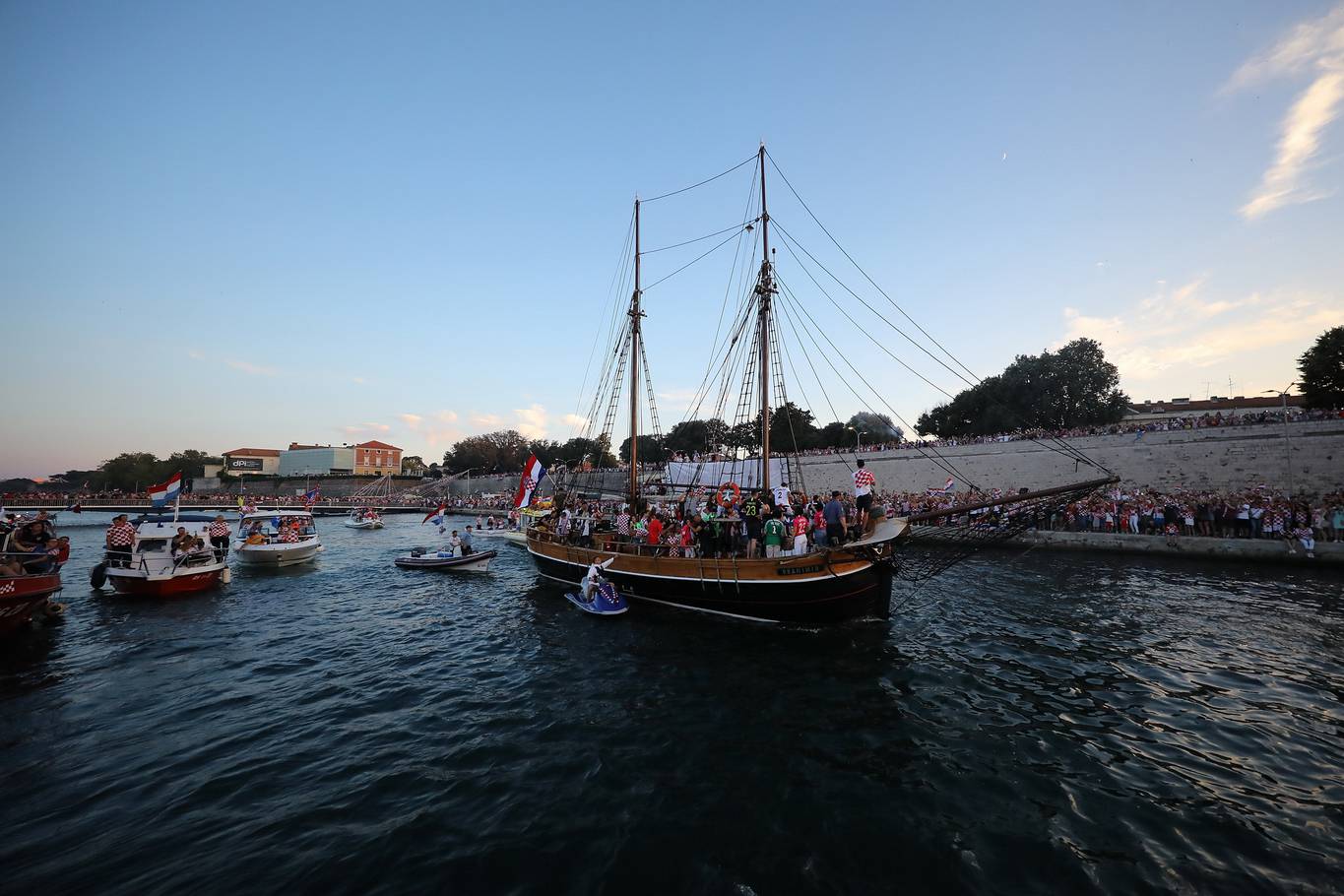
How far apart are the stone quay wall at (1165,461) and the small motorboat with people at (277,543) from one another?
3801cm

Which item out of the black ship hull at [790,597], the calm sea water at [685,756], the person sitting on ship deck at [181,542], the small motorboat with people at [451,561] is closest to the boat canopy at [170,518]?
the person sitting on ship deck at [181,542]

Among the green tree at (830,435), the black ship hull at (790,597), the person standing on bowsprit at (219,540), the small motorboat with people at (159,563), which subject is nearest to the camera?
the black ship hull at (790,597)

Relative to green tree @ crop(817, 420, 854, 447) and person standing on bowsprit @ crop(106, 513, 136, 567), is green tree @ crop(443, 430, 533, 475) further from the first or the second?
person standing on bowsprit @ crop(106, 513, 136, 567)

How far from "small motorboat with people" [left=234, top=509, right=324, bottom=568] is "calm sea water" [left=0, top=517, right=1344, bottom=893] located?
1170 cm

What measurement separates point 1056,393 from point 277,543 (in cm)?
6377

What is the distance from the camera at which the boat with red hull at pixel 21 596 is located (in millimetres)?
11023

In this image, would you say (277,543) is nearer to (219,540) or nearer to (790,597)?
(219,540)

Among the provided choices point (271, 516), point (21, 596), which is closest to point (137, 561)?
point (21, 596)

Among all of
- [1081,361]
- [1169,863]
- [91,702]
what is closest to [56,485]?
[91,702]

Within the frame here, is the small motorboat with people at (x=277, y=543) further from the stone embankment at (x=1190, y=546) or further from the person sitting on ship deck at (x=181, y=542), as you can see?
the stone embankment at (x=1190, y=546)

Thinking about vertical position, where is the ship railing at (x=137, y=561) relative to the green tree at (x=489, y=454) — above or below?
below

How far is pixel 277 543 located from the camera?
83.8 ft

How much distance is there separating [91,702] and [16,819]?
13.8ft

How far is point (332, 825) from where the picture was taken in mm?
5422
